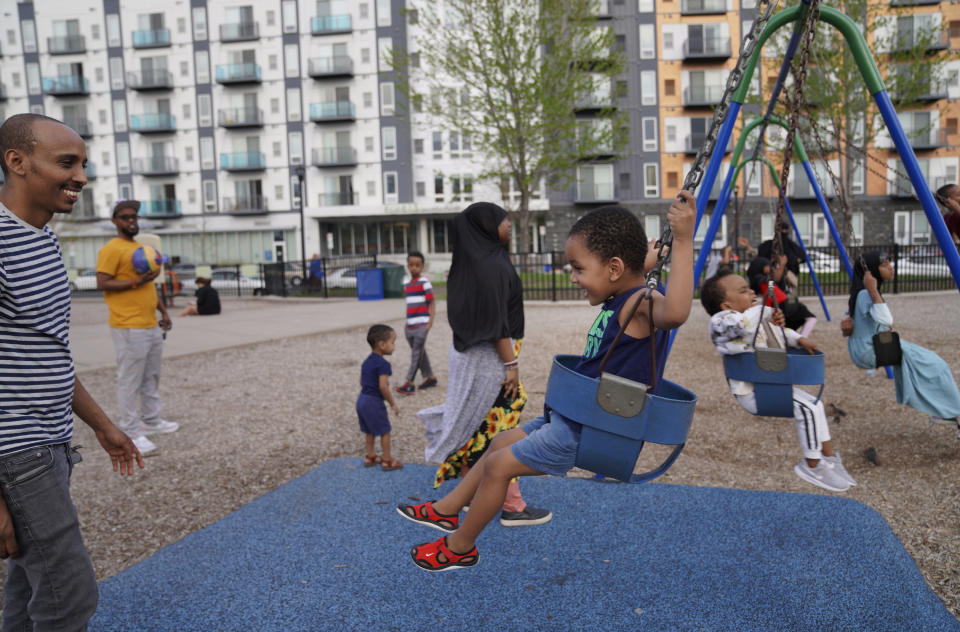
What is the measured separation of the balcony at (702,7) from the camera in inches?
1470

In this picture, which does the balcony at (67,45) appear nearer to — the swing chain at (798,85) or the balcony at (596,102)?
the balcony at (596,102)

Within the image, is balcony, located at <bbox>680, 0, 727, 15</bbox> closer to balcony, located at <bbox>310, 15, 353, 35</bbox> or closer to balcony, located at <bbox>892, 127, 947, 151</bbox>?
balcony, located at <bbox>892, 127, 947, 151</bbox>

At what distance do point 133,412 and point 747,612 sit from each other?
4826 millimetres

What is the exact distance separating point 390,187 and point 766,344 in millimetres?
39977

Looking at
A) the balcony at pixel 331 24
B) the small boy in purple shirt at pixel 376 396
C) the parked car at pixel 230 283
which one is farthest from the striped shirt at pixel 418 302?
the balcony at pixel 331 24

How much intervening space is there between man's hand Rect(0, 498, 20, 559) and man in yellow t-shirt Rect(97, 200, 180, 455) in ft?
11.9

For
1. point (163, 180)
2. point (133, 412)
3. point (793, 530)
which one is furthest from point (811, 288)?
point (163, 180)

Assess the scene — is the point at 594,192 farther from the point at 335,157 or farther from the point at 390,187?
the point at 335,157

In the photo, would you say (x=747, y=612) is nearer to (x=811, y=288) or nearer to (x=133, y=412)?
(x=133, y=412)

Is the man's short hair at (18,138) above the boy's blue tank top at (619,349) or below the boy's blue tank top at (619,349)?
above

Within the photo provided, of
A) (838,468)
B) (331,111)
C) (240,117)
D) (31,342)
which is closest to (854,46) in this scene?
(838,468)

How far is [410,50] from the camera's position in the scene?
1594 inches

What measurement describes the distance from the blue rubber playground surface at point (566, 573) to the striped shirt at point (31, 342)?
1.23 m

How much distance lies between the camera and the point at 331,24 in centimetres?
4088
